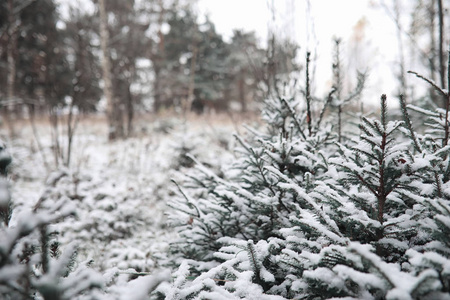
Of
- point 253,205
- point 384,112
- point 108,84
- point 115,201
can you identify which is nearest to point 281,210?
point 253,205

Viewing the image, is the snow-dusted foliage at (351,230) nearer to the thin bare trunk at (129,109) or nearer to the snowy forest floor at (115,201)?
the snowy forest floor at (115,201)

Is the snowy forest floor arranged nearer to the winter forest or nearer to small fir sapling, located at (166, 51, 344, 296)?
the winter forest

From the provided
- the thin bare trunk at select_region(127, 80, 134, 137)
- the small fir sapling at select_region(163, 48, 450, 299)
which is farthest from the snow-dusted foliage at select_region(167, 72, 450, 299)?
the thin bare trunk at select_region(127, 80, 134, 137)

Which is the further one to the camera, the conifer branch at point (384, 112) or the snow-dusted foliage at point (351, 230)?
the conifer branch at point (384, 112)

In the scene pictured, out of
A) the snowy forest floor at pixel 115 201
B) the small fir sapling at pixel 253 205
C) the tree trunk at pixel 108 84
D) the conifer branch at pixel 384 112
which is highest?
the tree trunk at pixel 108 84

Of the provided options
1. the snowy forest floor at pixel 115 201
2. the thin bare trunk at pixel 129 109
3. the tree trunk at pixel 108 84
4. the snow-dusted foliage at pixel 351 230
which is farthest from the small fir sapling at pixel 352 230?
the tree trunk at pixel 108 84

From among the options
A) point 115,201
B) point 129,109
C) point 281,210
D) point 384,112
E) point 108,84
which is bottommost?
point 115,201

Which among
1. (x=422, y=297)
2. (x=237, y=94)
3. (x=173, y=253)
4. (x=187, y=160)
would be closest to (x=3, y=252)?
(x=422, y=297)

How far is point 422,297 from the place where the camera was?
0.77 meters

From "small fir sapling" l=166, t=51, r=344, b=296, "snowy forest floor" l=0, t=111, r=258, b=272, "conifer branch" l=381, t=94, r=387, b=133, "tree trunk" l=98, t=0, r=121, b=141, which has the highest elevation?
"tree trunk" l=98, t=0, r=121, b=141

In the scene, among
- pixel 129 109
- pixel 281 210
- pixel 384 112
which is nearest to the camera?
pixel 384 112

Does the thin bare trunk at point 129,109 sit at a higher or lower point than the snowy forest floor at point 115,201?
higher

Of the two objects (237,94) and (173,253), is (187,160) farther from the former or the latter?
(237,94)

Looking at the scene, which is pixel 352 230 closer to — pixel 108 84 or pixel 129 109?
pixel 129 109
